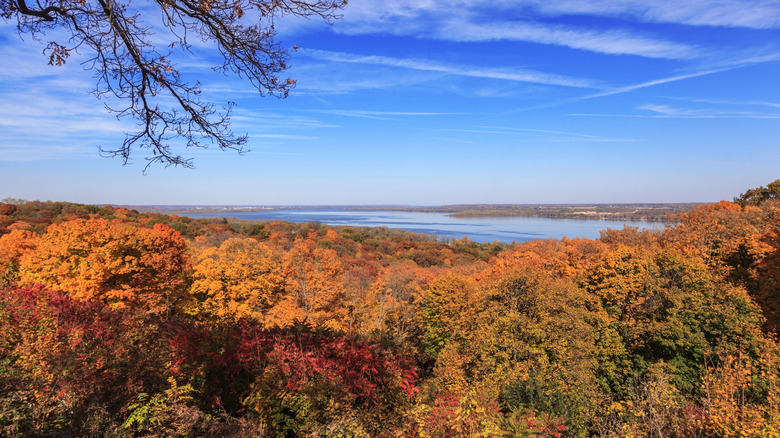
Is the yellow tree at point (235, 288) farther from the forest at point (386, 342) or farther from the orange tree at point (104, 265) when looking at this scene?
the orange tree at point (104, 265)

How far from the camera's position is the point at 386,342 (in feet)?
27.0

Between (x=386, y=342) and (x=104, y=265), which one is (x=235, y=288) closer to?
(x=104, y=265)

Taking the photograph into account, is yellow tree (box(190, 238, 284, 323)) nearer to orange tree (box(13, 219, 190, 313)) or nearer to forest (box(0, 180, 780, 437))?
forest (box(0, 180, 780, 437))

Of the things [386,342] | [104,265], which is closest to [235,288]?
[104,265]

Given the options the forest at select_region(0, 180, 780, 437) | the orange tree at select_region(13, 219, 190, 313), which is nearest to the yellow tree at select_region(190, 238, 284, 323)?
the forest at select_region(0, 180, 780, 437)

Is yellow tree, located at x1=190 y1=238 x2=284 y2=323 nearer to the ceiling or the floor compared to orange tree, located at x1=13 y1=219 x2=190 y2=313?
nearer to the floor

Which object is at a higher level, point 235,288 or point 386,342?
point 386,342

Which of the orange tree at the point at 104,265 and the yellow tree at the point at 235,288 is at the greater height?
the orange tree at the point at 104,265

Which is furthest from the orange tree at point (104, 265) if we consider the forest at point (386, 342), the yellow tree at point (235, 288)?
the yellow tree at point (235, 288)

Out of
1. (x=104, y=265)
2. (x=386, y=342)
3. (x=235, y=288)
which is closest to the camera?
(x=386, y=342)

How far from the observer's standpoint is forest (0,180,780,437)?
17.6ft

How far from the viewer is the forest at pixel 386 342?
538 cm

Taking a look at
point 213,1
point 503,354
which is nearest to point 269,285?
point 503,354

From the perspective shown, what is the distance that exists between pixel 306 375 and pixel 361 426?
4.31ft
